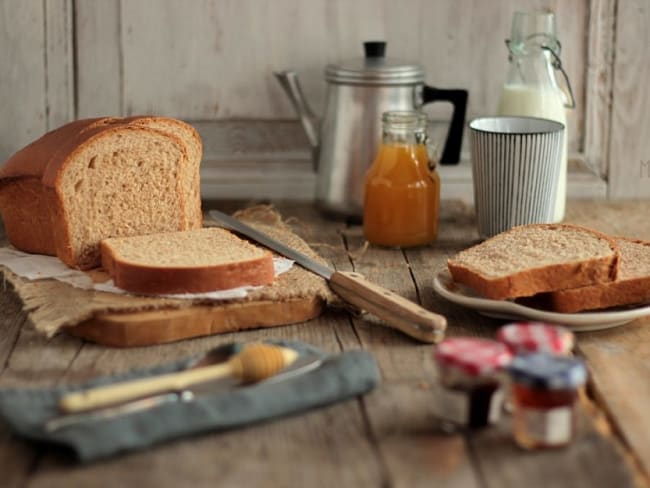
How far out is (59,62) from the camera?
2359 millimetres

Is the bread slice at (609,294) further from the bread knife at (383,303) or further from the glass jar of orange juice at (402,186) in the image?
the glass jar of orange juice at (402,186)

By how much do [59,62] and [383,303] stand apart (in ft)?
3.79

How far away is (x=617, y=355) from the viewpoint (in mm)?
1521

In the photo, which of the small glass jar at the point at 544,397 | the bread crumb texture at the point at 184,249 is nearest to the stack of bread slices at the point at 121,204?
the bread crumb texture at the point at 184,249

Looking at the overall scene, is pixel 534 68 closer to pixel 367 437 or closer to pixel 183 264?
pixel 183 264

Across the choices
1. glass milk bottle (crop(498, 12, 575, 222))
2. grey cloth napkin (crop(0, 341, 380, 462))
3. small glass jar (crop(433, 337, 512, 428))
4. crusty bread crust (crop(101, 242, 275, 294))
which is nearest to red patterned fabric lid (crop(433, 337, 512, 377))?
small glass jar (crop(433, 337, 512, 428))

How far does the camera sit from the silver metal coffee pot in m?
2.17

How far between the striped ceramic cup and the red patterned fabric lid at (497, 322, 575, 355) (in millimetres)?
777

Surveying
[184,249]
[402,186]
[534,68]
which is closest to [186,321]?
[184,249]

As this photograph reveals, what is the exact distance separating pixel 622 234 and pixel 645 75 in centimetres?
46

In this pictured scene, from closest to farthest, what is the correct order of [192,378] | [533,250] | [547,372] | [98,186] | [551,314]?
[547,372] → [192,378] → [551,314] → [533,250] → [98,186]

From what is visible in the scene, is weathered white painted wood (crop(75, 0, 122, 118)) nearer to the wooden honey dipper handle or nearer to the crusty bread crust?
the crusty bread crust

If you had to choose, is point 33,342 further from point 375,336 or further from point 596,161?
point 596,161

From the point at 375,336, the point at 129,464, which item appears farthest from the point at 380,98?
the point at 129,464
